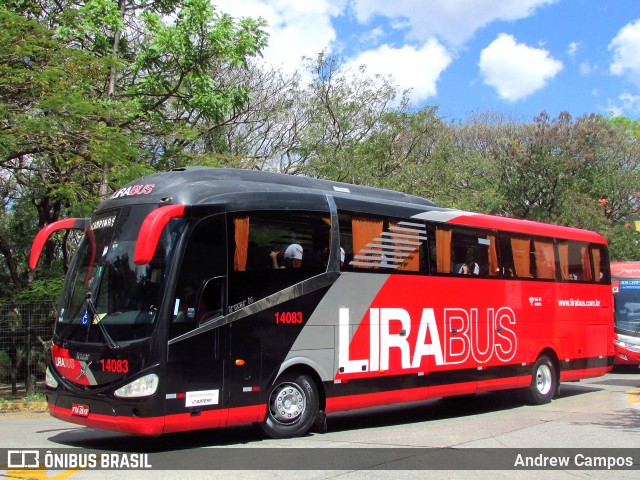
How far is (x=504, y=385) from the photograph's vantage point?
13.2 meters

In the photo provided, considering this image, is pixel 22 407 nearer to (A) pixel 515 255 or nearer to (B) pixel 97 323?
(B) pixel 97 323

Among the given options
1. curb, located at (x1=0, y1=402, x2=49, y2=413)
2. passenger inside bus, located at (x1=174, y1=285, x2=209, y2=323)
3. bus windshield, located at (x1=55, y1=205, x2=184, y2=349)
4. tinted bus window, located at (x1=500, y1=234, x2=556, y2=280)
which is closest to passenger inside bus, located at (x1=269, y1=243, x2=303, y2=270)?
passenger inside bus, located at (x1=174, y1=285, x2=209, y2=323)

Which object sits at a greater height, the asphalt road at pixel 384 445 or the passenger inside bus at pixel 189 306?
the passenger inside bus at pixel 189 306

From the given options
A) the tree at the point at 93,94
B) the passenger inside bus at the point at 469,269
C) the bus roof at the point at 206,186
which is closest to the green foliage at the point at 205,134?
the tree at the point at 93,94

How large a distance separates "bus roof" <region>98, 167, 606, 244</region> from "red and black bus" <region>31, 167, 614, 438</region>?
3 cm

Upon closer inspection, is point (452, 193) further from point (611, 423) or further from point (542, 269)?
point (611, 423)

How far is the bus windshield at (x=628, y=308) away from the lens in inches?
835

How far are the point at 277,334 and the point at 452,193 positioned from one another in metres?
18.1

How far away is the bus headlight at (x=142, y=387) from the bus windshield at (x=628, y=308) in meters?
17.5

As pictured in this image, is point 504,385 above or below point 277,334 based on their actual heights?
below

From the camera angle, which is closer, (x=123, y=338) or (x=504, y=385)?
(x=123, y=338)

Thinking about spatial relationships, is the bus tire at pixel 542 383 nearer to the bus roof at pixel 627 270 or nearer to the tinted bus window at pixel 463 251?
the tinted bus window at pixel 463 251

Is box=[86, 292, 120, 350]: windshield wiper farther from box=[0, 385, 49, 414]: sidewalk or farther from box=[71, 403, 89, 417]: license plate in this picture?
box=[0, 385, 49, 414]: sidewalk

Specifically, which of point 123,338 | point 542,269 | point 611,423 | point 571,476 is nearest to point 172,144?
point 542,269
